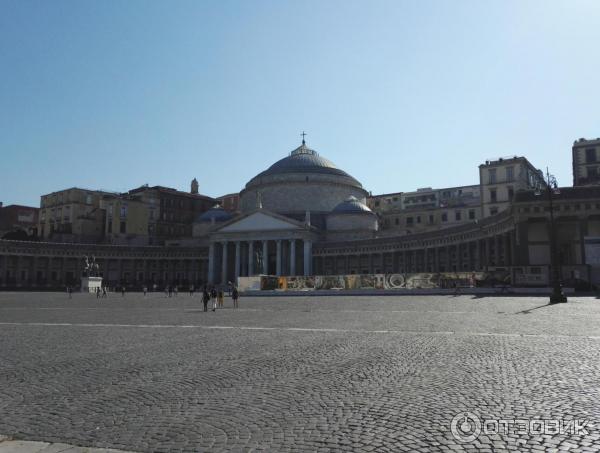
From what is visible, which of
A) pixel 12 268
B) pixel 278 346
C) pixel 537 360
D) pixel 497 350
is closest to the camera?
pixel 537 360

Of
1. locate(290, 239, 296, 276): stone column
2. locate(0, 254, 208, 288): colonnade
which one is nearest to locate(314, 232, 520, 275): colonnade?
locate(290, 239, 296, 276): stone column

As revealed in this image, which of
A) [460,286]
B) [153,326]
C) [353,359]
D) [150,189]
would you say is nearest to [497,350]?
[353,359]

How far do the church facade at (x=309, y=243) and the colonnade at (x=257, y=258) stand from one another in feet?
0.55

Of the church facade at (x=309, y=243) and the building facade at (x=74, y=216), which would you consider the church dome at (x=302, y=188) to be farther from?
the building facade at (x=74, y=216)

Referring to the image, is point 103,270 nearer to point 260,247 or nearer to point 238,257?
point 238,257

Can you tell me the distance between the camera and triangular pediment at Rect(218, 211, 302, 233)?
82938 mm

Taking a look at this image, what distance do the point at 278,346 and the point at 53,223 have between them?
94196 millimetres

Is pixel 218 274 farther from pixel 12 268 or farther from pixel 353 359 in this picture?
pixel 353 359

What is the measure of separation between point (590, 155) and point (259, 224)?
48.5 m

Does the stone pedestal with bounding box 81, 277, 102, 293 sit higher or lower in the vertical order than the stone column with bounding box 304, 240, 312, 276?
lower

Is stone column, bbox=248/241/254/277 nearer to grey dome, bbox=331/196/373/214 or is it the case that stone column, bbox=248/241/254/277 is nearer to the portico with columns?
the portico with columns

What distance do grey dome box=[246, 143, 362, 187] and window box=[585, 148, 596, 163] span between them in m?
43.7

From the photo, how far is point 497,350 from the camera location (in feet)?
38.4

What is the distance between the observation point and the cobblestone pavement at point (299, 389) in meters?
5.86
